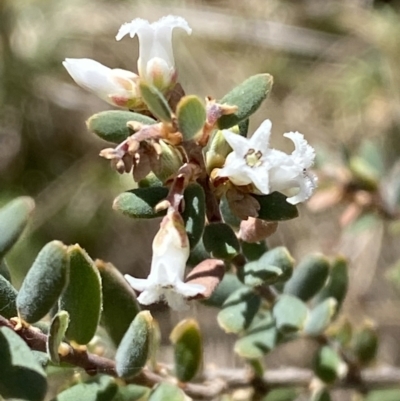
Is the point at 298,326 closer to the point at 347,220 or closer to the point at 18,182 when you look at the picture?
the point at 347,220

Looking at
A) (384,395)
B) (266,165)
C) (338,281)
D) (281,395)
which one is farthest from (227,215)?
(384,395)

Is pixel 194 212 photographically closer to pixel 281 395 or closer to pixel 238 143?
pixel 238 143

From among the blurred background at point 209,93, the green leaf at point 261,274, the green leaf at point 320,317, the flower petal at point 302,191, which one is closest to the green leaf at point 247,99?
the flower petal at point 302,191

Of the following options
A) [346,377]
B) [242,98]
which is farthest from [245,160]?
[346,377]

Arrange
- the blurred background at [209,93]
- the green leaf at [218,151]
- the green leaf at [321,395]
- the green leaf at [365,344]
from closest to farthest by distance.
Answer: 1. the green leaf at [218,151]
2. the green leaf at [321,395]
3. the green leaf at [365,344]
4. the blurred background at [209,93]

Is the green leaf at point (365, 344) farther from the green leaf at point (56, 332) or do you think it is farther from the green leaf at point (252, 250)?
the green leaf at point (56, 332)
